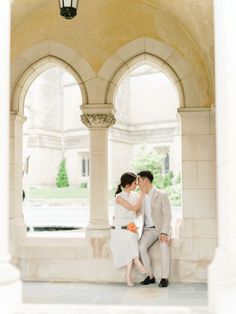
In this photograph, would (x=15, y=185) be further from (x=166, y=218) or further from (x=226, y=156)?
(x=226, y=156)

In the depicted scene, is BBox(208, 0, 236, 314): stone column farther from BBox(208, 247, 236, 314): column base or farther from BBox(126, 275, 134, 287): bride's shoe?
BBox(126, 275, 134, 287): bride's shoe

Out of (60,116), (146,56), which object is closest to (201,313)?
(146,56)

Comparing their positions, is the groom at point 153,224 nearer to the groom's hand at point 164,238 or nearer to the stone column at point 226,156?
the groom's hand at point 164,238

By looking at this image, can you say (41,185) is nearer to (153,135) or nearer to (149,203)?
(153,135)

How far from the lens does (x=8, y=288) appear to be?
2912 millimetres

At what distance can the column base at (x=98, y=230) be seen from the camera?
6238mm

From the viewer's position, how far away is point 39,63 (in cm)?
659

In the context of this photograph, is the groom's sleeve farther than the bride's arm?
Yes

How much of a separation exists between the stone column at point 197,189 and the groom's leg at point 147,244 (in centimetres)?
43

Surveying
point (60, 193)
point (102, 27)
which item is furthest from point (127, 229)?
point (60, 193)

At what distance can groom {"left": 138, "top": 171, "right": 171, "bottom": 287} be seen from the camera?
572cm

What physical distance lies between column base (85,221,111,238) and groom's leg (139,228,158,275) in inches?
24.5

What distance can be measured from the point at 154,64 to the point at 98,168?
157cm

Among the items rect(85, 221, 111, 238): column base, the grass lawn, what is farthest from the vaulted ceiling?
the grass lawn
